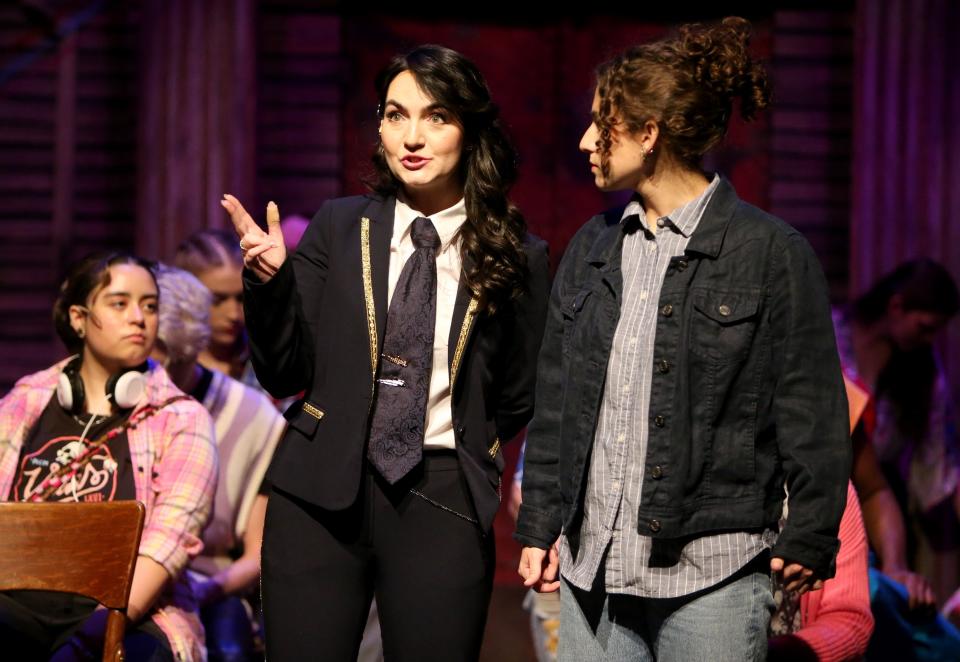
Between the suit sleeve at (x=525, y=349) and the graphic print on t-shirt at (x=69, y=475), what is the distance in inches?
46.9

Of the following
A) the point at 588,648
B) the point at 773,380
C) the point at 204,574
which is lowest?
the point at 204,574

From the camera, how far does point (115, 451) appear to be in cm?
335

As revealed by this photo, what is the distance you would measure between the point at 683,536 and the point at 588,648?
11.5 inches

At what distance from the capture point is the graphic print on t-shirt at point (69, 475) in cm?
330

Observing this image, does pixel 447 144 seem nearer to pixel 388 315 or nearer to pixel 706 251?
pixel 388 315

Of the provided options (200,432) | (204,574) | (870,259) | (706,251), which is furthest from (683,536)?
(870,259)

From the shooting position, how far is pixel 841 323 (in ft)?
14.8

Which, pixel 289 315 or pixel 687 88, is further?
pixel 289 315

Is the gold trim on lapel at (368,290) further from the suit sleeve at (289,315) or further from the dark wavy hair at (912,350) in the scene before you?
the dark wavy hair at (912,350)

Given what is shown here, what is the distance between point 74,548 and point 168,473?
46 cm

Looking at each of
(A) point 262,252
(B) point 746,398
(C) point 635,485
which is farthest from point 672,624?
(A) point 262,252

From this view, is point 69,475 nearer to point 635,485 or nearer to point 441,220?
point 441,220

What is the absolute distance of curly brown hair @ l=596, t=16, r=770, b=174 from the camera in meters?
2.33

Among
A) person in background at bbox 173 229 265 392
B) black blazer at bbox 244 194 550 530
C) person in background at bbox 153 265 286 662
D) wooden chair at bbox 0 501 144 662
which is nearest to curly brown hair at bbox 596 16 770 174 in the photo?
black blazer at bbox 244 194 550 530
